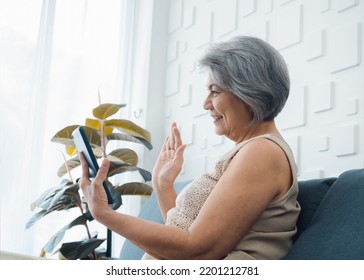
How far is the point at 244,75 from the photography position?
1655 mm

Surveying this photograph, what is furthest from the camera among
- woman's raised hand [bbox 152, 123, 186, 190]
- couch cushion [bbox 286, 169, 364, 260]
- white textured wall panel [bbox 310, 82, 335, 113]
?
white textured wall panel [bbox 310, 82, 335, 113]

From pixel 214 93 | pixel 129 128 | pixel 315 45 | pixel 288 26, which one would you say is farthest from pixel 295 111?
pixel 129 128

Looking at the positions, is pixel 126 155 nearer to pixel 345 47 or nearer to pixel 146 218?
pixel 146 218

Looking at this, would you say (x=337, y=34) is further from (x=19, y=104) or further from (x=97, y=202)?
(x=19, y=104)

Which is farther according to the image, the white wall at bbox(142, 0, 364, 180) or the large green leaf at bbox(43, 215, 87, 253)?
the large green leaf at bbox(43, 215, 87, 253)

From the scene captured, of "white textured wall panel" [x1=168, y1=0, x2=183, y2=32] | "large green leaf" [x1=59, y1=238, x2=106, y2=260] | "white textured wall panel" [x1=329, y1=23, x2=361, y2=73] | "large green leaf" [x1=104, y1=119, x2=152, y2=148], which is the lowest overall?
"large green leaf" [x1=59, y1=238, x2=106, y2=260]

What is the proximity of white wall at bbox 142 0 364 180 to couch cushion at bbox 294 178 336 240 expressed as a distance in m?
0.55

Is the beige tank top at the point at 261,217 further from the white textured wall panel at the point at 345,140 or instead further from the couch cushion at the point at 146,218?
the couch cushion at the point at 146,218

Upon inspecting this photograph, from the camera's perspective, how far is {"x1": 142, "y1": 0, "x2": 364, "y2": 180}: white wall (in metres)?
2.25

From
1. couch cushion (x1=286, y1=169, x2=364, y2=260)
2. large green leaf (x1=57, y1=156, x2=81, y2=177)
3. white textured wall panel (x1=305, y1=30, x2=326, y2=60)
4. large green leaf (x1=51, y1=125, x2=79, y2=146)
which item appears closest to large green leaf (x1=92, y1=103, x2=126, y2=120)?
large green leaf (x1=51, y1=125, x2=79, y2=146)

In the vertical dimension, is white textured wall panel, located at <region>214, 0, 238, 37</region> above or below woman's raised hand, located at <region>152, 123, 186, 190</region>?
above

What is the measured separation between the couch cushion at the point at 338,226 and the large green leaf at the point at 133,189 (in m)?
1.54

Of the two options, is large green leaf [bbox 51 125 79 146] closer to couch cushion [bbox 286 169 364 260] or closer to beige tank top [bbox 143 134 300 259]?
beige tank top [bbox 143 134 300 259]

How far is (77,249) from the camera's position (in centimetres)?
261
